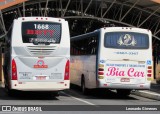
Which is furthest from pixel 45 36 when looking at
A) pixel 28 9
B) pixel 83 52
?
pixel 28 9

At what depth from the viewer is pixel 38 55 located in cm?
1772

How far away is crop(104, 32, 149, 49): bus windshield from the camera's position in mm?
19219

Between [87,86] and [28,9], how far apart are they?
98.1ft

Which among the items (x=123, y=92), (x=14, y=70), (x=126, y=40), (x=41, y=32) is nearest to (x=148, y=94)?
(x=123, y=92)

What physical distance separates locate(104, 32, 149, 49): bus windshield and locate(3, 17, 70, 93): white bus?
84.9 inches

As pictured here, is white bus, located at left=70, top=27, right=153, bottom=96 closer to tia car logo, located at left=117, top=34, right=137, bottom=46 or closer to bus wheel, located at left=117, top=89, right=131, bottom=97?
tia car logo, located at left=117, top=34, right=137, bottom=46

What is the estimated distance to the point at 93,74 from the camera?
19938mm

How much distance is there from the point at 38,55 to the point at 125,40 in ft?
13.4

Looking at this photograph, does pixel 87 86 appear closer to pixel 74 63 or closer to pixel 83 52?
pixel 83 52

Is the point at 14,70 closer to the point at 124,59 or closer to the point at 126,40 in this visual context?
the point at 124,59

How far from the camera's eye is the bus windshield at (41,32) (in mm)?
17734

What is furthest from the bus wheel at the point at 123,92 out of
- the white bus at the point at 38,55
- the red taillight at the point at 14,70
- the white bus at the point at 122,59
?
the red taillight at the point at 14,70

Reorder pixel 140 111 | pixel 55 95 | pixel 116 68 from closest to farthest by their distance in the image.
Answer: pixel 140 111, pixel 116 68, pixel 55 95

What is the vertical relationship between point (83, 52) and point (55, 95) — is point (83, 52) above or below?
above
